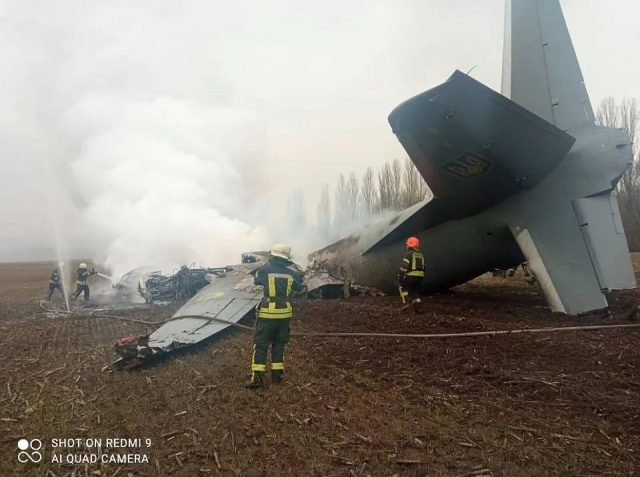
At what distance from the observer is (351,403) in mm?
4738

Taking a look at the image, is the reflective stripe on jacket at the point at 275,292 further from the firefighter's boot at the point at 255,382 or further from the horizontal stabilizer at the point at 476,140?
the horizontal stabilizer at the point at 476,140

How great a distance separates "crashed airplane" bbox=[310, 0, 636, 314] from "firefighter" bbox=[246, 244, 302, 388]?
3.98 m

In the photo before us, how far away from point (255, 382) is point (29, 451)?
7.55 feet

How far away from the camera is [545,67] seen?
963cm

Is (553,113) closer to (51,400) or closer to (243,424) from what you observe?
(243,424)

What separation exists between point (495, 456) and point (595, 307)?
5.47 m

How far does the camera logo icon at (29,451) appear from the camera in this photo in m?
3.71

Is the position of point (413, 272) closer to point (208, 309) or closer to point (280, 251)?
point (208, 309)

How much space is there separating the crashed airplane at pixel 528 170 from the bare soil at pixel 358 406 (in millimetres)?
1109

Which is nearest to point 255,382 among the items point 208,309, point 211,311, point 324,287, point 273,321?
point 273,321

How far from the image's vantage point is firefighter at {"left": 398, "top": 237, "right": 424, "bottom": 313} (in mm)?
9742

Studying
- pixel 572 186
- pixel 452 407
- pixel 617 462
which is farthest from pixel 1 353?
pixel 572 186

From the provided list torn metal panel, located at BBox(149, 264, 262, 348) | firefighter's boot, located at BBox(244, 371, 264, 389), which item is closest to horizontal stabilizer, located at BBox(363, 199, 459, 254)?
torn metal panel, located at BBox(149, 264, 262, 348)

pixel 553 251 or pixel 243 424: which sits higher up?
pixel 553 251
